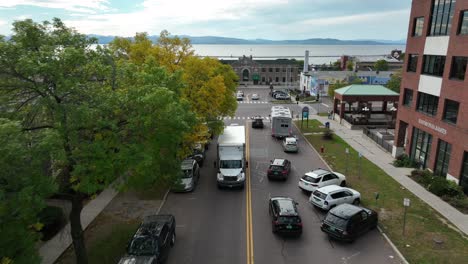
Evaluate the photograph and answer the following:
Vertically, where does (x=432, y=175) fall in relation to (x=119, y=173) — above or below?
below

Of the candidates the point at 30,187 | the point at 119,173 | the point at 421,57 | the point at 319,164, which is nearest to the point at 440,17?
the point at 421,57

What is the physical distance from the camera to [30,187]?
30.7 feet

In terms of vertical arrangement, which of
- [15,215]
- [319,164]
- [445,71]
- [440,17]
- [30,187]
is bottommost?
[319,164]

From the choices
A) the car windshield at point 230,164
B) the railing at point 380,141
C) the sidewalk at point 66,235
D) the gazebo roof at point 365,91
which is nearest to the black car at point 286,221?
the car windshield at point 230,164

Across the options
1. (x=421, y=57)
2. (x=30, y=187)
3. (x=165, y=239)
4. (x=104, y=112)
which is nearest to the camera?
(x=30, y=187)

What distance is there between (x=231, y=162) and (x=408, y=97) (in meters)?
18.7

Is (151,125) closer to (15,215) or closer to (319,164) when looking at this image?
(15,215)

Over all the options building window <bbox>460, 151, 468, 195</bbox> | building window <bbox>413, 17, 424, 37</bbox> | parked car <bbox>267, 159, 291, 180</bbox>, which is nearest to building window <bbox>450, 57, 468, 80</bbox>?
building window <bbox>460, 151, 468, 195</bbox>

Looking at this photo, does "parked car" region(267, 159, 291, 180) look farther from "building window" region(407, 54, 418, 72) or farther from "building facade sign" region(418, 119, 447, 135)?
"building window" region(407, 54, 418, 72)

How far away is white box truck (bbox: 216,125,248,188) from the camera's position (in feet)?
75.6

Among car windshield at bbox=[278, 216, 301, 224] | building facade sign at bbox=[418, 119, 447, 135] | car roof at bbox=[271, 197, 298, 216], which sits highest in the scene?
building facade sign at bbox=[418, 119, 447, 135]

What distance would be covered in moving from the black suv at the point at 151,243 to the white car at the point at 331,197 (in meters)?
9.10

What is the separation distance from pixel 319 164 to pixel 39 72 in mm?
23684

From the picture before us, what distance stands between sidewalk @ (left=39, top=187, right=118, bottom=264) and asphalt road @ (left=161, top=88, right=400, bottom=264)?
13.8 feet
